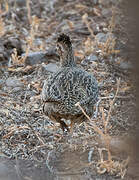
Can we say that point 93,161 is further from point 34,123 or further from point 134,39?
point 134,39

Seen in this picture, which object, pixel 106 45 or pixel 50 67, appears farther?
pixel 106 45

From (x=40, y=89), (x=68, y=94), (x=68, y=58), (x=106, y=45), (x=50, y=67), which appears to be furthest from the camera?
(x=106, y=45)

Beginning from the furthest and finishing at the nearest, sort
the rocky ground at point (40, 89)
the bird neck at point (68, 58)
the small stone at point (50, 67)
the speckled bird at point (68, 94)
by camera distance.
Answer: the small stone at point (50, 67)
the bird neck at point (68, 58)
the speckled bird at point (68, 94)
the rocky ground at point (40, 89)

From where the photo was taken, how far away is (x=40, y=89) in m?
7.79

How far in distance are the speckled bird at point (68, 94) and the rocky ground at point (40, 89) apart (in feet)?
1.05

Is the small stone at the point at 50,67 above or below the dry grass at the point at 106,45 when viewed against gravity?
below

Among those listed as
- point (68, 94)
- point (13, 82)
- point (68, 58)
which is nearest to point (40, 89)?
point (13, 82)

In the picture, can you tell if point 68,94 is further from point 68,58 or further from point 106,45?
point 106,45

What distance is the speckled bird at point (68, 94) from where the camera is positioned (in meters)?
5.83

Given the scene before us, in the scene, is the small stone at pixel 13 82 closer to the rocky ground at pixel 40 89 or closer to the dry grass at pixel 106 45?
the rocky ground at pixel 40 89

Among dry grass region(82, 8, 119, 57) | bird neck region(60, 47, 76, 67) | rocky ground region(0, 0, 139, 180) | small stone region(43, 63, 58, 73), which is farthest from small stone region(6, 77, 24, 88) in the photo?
dry grass region(82, 8, 119, 57)

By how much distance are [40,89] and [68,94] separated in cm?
195

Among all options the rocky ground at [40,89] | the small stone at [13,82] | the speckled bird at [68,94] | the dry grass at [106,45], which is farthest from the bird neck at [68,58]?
the dry grass at [106,45]

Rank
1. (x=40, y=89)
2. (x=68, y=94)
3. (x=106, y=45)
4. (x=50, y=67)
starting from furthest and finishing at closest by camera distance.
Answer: (x=106, y=45), (x=50, y=67), (x=40, y=89), (x=68, y=94)
